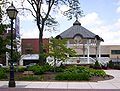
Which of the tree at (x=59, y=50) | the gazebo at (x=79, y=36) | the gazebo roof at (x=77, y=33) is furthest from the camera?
the gazebo roof at (x=77, y=33)

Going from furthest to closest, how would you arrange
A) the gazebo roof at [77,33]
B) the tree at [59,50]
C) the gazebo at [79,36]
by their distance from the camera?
1. the gazebo roof at [77,33]
2. the gazebo at [79,36]
3. the tree at [59,50]

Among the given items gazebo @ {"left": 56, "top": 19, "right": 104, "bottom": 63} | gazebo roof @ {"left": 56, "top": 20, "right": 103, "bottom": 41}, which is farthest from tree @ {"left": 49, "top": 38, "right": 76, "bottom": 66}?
gazebo roof @ {"left": 56, "top": 20, "right": 103, "bottom": 41}

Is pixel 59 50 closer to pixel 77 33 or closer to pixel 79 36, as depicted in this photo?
pixel 77 33

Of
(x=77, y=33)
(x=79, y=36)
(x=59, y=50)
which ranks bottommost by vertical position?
(x=59, y=50)

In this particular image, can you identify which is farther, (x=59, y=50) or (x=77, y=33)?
(x=77, y=33)

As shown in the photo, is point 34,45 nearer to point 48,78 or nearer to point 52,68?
point 52,68

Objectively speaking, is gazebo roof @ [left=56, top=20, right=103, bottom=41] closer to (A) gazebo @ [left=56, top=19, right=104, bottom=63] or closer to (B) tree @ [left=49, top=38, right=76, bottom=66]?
(A) gazebo @ [left=56, top=19, right=104, bottom=63]

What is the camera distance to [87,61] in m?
49.0

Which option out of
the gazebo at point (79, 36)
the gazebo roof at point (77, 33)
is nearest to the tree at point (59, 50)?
the gazebo at point (79, 36)

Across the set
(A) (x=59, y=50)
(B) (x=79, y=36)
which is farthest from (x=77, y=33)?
(A) (x=59, y=50)

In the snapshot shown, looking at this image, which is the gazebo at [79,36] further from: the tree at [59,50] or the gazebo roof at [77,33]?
the tree at [59,50]

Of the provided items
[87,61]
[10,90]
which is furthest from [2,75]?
[87,61]

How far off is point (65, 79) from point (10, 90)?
754cm

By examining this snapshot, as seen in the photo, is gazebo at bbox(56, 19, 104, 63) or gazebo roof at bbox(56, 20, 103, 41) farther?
gazebo roof at bbox(56, 20, 103, 41)
